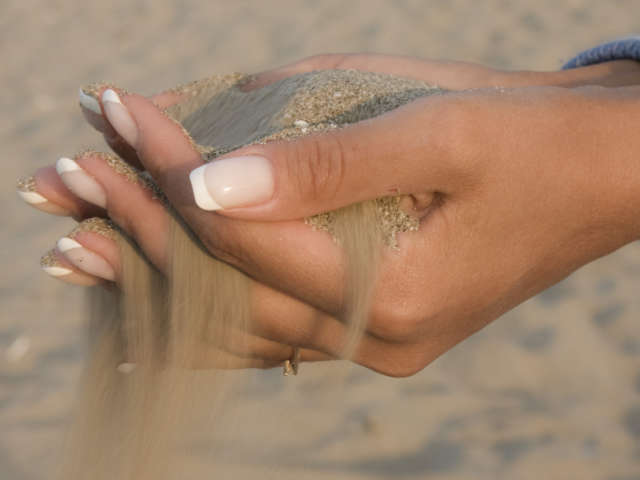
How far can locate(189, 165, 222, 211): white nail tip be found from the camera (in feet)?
2.30

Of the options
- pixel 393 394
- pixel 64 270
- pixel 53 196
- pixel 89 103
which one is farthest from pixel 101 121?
pixel 393 394

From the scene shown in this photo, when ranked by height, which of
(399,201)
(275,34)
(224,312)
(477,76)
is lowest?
(224,312)

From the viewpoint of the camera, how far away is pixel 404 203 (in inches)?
33.0

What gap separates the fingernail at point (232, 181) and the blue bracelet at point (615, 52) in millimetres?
975

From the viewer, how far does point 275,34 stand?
329 centimetres

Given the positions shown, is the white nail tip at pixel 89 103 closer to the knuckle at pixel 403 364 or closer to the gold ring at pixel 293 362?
the gold ring at pixel 293 362

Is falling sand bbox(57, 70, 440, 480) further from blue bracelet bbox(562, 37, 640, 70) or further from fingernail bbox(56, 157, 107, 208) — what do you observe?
blue bracelet bbox(562, 37, 640, 70)

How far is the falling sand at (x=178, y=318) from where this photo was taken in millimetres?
814

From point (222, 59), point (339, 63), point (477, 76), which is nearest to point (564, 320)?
point (477, 76)

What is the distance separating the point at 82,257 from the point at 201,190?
289 mm

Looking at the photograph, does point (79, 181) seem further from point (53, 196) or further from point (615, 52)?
point (615, 52)

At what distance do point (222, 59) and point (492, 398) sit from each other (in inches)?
83.9

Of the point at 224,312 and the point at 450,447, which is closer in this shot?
the point at 224,312

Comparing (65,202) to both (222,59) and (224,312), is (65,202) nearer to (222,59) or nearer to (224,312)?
(224,312)
